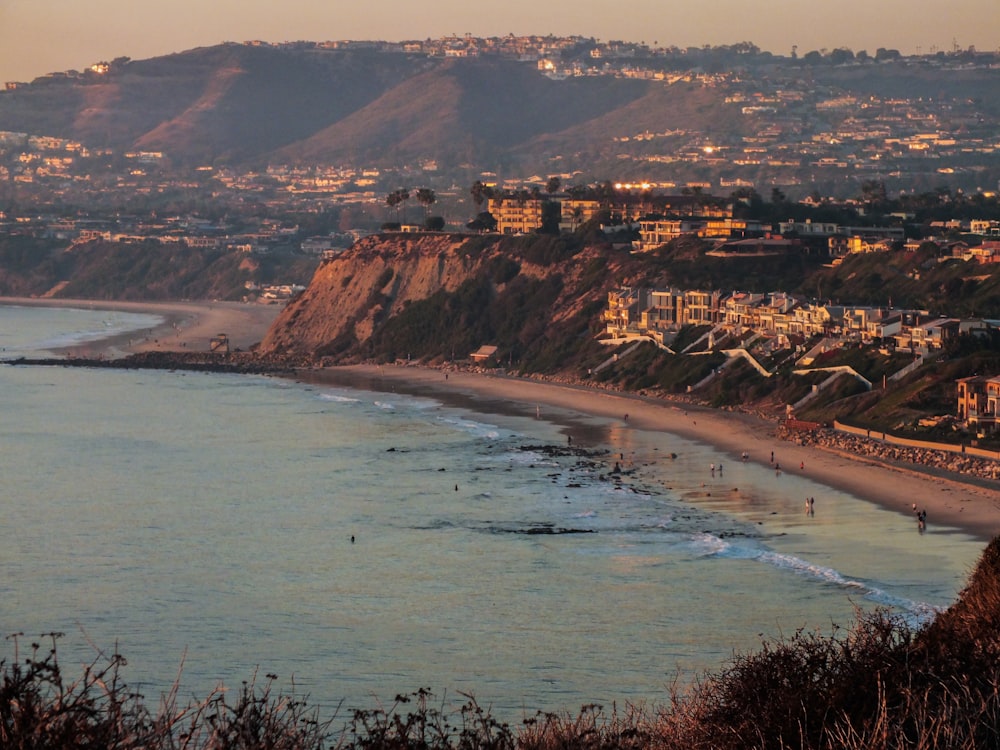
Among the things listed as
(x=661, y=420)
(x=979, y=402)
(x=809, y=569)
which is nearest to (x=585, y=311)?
(x=661, y=420)

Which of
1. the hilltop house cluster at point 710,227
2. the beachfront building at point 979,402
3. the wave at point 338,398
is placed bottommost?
the wave at point 338,398

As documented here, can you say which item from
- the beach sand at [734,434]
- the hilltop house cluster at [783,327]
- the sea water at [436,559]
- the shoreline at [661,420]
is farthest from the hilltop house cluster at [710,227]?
the sea water at [436,559]

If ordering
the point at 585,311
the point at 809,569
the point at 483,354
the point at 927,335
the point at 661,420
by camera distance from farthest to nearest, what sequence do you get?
the point at 483,354 < the point at 585,311 < the point at 661,420 < the point at 927,335 < the point at 809,569

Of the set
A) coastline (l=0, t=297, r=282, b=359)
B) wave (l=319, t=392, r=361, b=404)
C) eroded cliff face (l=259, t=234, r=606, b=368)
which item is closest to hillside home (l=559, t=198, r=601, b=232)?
eroded cliff face (l=259, t=234, r=606, b=368)

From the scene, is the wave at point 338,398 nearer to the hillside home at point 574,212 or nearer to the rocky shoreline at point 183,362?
the rocky shoreline at point 183,362

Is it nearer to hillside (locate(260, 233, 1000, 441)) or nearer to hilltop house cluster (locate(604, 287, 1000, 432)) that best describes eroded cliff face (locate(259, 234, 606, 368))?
hillside (locate(260, 233, 1000, 441))

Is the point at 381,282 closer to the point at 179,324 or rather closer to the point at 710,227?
the point at 710,227
